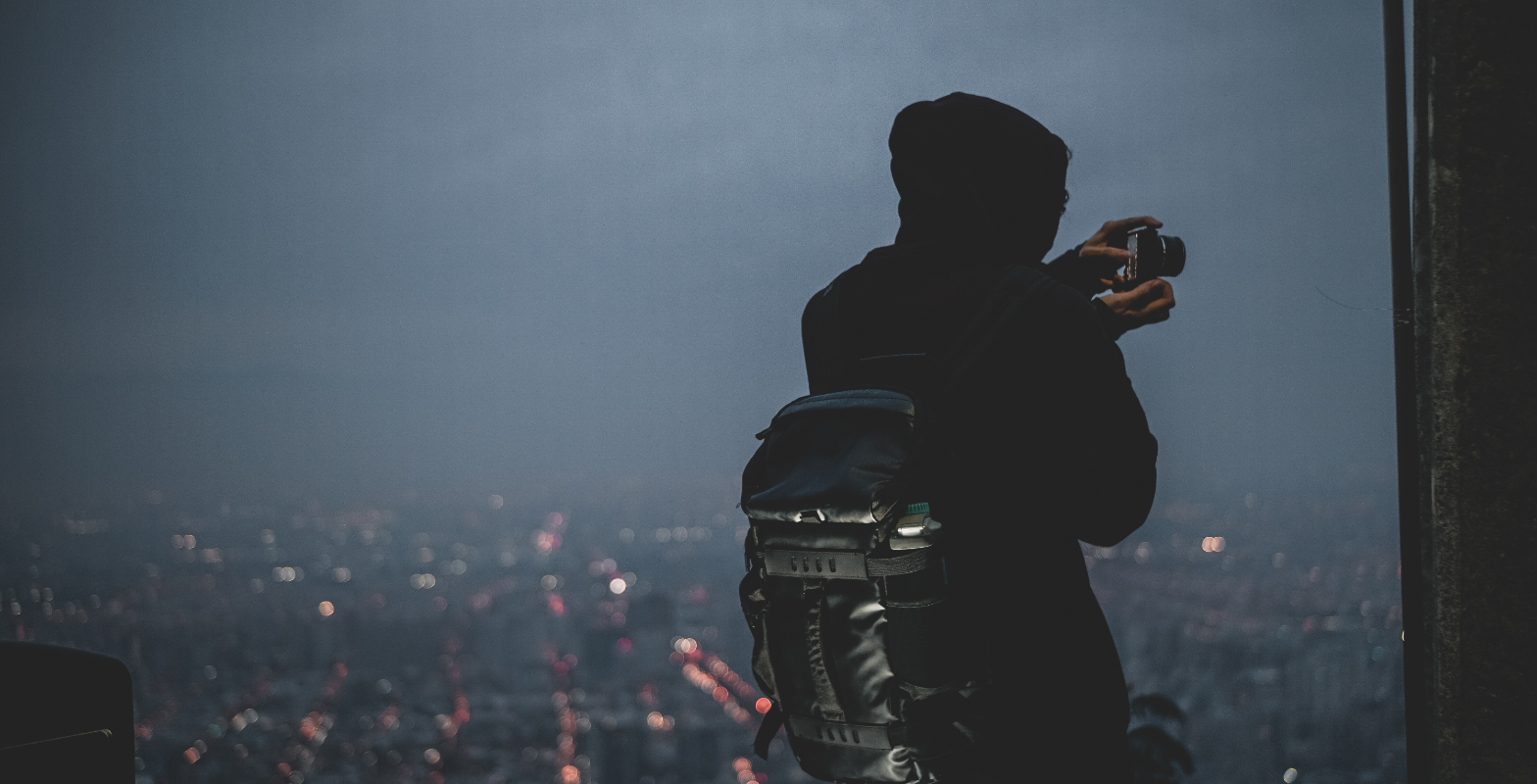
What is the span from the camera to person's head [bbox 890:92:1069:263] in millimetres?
1180

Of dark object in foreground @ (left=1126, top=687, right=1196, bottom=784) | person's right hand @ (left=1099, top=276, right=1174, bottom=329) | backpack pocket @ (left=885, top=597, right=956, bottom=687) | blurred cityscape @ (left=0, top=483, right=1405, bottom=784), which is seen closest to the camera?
backpack pocket @ (left=885, top=597, right=956, bottom=687)

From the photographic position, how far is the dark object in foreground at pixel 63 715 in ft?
3.94

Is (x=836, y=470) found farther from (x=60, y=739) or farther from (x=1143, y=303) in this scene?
(x=60, y=739)

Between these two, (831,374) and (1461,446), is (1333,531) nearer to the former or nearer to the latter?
(1461,446)

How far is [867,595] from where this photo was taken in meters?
1.03

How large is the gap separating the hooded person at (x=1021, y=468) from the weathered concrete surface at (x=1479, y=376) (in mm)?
334

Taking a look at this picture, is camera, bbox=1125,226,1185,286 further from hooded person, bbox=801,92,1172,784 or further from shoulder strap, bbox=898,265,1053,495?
shoulder strap, bbox=898,265,1053,495

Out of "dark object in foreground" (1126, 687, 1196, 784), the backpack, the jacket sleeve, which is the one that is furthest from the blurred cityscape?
the jacket sleeve

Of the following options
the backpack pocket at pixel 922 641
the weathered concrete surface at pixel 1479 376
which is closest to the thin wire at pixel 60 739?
the backpack pocket at pixel 922 641

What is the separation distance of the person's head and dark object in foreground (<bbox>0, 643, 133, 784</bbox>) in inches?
54.7

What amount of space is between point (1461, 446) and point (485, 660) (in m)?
4.46

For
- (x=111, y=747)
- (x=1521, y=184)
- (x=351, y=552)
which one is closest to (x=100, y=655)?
(x=111, y=747)

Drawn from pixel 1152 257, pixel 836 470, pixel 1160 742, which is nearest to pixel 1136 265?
pixel 1152 257

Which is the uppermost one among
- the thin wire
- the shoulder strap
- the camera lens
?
the camera lens
